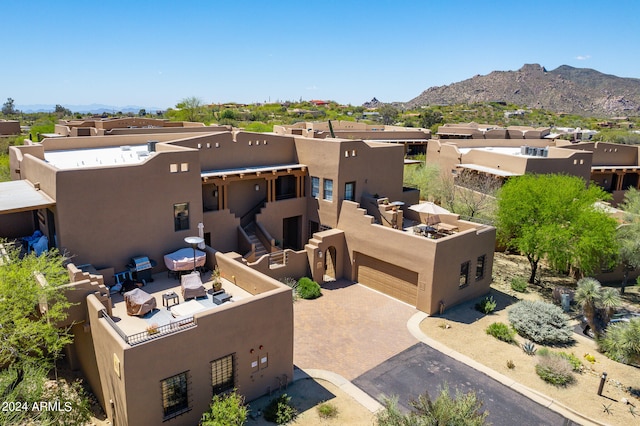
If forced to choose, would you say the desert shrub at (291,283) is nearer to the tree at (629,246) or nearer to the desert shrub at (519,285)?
the desert shrub at (519,285)

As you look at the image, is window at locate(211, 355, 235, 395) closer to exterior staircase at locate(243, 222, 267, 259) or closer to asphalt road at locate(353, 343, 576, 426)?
asphalt road at locate(353, 343, 576, 426)

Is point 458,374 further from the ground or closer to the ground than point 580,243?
closer to the ground


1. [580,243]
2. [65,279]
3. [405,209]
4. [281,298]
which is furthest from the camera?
[405,209]

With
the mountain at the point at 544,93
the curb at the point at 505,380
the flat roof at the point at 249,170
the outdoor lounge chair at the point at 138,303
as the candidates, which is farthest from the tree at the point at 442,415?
the mountain at the point at 544,93

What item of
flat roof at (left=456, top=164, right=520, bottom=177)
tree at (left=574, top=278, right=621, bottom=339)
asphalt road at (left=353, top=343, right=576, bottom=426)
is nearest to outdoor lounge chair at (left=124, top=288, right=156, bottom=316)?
asphalt road at (left=353, top=343, right=576, bottom=426)

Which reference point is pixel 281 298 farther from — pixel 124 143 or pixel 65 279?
pixel 124 143

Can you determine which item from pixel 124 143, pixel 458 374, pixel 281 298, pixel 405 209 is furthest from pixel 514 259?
pixel 124 143

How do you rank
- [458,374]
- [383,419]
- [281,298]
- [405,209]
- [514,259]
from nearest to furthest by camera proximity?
[383,419] → [281,298] → [458,374] → [405,209] → [514,259]

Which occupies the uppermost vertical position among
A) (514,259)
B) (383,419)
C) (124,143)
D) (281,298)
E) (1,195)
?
(124,143)
